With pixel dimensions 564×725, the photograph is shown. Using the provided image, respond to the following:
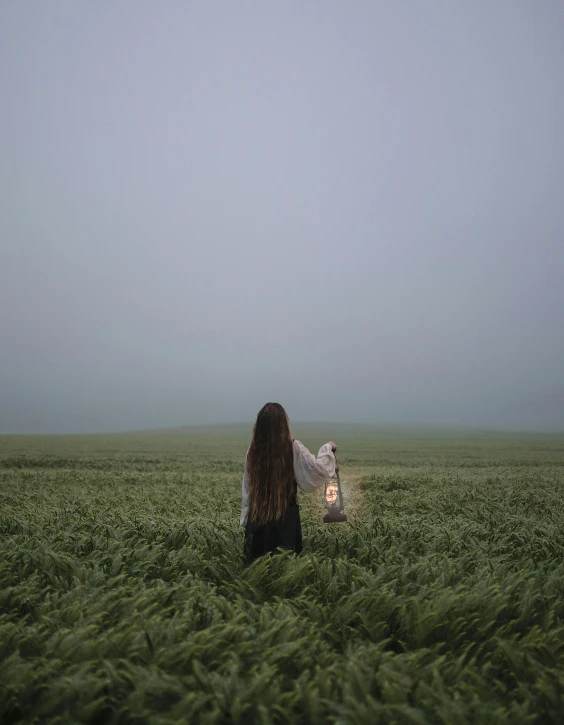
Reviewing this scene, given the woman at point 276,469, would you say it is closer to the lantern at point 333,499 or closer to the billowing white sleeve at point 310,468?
the billowing white sleeve at point 310,468

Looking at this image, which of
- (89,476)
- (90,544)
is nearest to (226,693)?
(90,544)

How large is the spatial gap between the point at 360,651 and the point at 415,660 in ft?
1.47

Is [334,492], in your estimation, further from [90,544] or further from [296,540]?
[90,544]

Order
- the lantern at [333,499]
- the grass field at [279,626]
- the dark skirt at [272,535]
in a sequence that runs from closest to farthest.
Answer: the grass field at [279,626] → the dark skirt at [272,535] → the lantern at [333,499]

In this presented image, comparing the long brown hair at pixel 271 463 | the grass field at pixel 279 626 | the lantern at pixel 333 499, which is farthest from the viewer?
the lantern at pixel 333 499

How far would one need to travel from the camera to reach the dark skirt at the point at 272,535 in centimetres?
659

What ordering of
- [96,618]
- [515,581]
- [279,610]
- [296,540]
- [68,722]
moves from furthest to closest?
[296,540], [515,581], [279,610], [96,618], [68,722]

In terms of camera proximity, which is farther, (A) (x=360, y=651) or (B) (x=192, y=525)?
(B) (x=192, y=525)

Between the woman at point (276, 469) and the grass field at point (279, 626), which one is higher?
the woman at point (276, 469)

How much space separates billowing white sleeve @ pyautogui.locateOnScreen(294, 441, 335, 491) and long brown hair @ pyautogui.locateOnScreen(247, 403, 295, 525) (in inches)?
3.1

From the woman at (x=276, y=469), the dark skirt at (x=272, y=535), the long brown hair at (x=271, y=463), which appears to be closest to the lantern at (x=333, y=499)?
the dark skirt at (x=272, y=535)

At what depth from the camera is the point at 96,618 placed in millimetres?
4508

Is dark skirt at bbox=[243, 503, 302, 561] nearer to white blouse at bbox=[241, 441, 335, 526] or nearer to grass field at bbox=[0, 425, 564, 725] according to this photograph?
grass field at bbox=[0, 425, 564, 725]

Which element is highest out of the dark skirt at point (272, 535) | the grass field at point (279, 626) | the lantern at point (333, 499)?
the lantern at point (333, 499)
